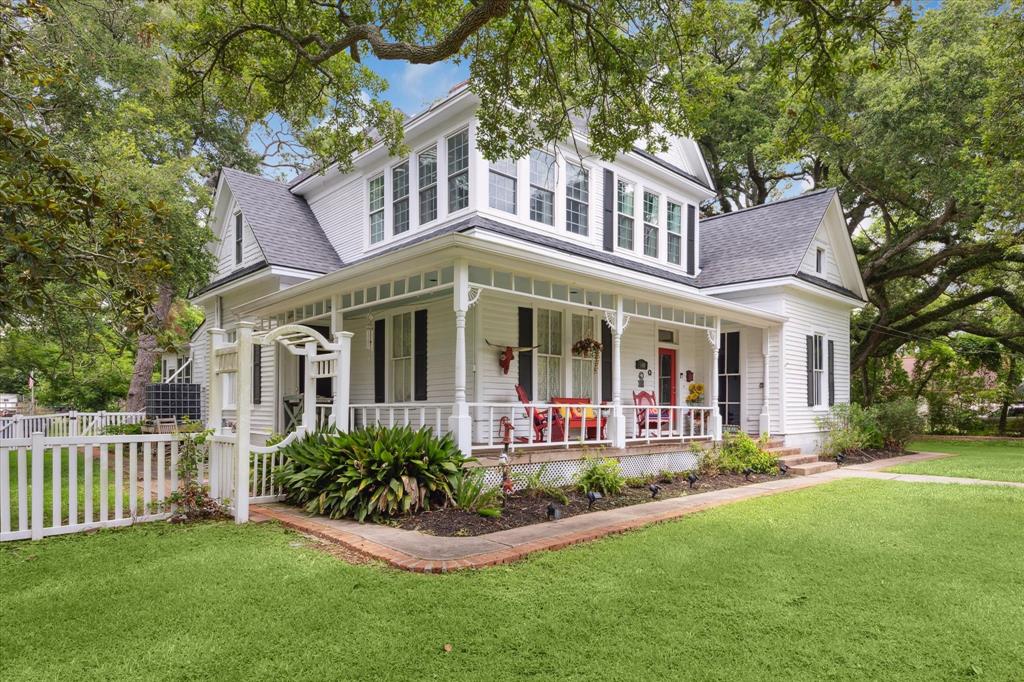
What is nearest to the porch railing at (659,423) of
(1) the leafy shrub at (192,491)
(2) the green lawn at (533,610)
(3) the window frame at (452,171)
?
(2) the green lawn at (533,610)

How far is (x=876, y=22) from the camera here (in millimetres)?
6516

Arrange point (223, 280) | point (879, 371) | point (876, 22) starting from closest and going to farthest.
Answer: point (876, 22)
point (223, 280)
point (879, 371)

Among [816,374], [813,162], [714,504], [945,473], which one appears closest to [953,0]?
[813,162]

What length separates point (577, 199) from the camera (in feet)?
42.0

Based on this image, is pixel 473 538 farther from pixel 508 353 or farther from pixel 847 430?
pixel 847 430

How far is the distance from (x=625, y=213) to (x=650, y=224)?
0.95 meters

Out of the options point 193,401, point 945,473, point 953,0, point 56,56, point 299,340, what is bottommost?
point 945,473

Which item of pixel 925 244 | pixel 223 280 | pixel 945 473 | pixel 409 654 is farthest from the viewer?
pixel 925 244

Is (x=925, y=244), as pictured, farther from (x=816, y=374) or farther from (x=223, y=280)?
(x=223, y=280)

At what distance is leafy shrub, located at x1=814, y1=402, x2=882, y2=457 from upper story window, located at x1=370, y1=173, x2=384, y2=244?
1189cm

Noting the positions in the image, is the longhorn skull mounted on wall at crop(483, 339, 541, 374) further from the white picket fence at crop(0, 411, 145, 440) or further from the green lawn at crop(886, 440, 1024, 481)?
the white picket fence at crop(0, 411, 145, 440)

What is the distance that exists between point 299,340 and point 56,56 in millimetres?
7784

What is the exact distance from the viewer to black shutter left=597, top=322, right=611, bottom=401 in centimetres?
1291

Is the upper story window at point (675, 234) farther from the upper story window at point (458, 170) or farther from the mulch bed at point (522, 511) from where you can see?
the mulch bed at point (522, 511)
